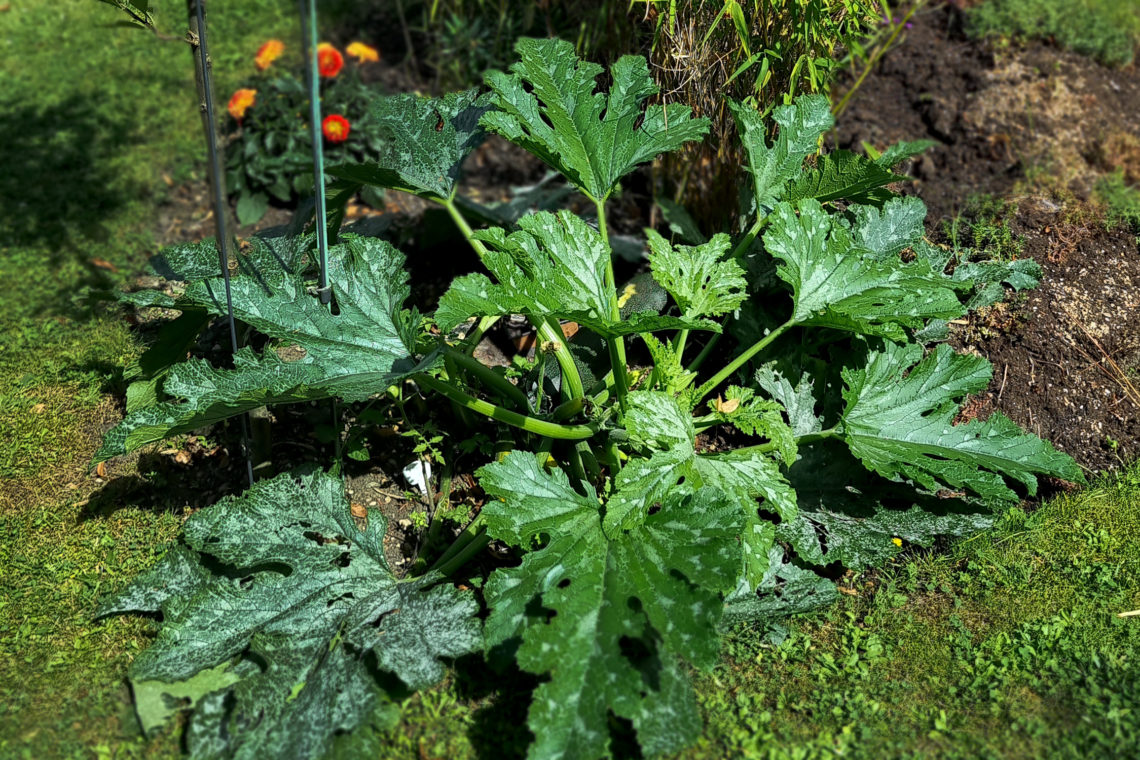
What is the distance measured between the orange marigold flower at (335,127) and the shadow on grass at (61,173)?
1.11 m

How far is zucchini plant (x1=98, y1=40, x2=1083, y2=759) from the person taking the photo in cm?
236

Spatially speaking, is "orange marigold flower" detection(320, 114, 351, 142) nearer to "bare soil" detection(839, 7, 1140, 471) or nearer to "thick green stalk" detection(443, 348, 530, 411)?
"thick green stalk" detection(443, 348, 530, 411)

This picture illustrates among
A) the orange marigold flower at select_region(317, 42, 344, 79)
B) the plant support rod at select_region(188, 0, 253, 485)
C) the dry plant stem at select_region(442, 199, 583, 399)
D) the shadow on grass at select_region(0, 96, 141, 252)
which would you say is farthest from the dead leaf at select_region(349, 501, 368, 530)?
the orange marigold flower at select_region(317, 42, 344, 79)

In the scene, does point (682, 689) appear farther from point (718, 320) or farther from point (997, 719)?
point (718, 320)

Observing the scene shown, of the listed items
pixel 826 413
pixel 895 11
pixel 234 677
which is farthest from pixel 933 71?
pixel 234 677

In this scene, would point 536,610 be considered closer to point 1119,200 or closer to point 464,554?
point 464,554

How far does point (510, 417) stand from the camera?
2.88 meters

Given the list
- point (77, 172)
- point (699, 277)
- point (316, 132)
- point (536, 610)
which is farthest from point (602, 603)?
point (77, 172)

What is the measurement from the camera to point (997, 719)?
243 centimetres

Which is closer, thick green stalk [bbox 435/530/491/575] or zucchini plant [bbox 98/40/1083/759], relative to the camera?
zucchini plant [bbox 98/40/1083/759]

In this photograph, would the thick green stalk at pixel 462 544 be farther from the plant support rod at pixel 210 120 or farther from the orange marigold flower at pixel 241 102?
the orange marigold flower at pixel 241 102

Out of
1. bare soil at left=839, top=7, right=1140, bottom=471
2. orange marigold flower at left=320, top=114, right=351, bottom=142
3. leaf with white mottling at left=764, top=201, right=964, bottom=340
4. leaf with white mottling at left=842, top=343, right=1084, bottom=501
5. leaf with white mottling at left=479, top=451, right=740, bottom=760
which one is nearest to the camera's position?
leaf with white mottling at left=479, top=451, right=740, bottom=760

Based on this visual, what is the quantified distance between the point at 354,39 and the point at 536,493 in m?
4.07

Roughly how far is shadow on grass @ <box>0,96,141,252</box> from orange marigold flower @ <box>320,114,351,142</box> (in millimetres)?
1114
